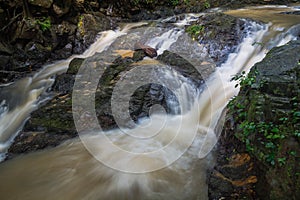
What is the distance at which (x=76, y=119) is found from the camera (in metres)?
4.71

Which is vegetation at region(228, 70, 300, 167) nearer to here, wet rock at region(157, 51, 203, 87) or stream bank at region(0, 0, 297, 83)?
wet rock at region(157, 51, 203, 87)

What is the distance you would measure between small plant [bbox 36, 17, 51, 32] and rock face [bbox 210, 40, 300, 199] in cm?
Result: 609

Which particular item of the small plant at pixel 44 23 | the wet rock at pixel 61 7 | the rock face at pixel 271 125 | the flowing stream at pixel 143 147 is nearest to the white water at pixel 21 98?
the flowing stream at pixel 143 147

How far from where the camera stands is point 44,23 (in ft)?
23.8

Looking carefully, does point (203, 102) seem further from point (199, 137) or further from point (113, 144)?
point (113, 144)

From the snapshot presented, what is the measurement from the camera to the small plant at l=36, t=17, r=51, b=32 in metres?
7.21

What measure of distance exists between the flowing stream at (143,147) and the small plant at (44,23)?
1.27 meters

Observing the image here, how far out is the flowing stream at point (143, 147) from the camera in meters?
3.41

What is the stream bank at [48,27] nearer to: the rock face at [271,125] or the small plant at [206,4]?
the small plant at [206,4]

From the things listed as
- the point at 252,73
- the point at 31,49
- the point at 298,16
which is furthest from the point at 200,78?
the point at 31,49

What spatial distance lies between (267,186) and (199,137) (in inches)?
79.2

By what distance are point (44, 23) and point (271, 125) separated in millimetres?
6886

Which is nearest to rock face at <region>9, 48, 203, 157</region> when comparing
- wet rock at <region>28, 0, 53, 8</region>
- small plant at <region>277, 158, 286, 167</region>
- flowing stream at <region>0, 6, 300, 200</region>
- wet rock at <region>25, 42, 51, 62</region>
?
flowing stream at <region>0, 6, 300, 200</region>

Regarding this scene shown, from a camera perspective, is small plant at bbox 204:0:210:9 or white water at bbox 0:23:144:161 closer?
white water at bbox 0:23:144:161
